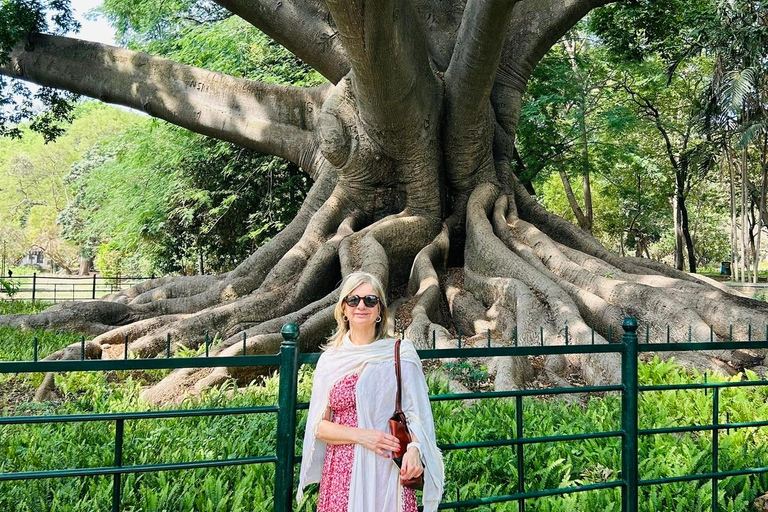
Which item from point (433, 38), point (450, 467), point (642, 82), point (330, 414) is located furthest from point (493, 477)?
point (642, 82)

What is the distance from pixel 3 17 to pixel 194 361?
8769mm

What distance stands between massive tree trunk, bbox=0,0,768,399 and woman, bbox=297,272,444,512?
3539 millimetres

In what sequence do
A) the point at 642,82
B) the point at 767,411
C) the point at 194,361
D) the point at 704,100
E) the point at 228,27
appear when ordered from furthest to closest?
the point at 642,82
the point at 704,100
the point at 228,27
the point at 767,411
the point at 194,361

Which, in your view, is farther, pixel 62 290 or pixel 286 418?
pixel 62 290

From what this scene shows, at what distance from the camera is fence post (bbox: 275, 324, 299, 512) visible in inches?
89.7

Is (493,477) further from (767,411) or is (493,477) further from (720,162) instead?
(720,162)

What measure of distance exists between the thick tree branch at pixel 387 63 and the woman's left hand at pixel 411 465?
4651mm

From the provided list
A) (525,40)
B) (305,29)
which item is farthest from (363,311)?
(525,40)

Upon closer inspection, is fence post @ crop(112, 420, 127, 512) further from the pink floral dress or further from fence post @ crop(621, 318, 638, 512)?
fence post @ crop(621, 318, 638, 512)

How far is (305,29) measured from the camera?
8438mm

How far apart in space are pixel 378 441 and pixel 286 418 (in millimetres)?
383

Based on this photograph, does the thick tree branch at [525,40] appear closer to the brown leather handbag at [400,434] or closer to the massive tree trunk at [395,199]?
the massive tree trunk at [395,199]

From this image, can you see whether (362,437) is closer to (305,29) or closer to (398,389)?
(398,389)

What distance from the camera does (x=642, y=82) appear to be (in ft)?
73.3
